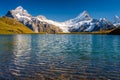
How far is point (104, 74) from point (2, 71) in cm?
1516

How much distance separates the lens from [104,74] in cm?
3262

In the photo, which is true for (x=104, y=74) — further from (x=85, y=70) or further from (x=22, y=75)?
(x=22, y=75)

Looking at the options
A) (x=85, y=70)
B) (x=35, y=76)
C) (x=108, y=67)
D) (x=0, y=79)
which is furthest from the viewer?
(x=108, y=67)

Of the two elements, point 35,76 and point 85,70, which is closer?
point 35,76

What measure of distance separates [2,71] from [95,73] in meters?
13.9

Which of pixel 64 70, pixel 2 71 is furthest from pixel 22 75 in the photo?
pixel 64 70

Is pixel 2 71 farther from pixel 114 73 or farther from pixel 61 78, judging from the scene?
pixel 114 73

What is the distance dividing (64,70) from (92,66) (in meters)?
6.01

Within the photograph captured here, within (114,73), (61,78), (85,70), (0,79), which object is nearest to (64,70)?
(85,70)

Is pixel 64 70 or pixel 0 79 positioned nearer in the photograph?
pixel 0 79

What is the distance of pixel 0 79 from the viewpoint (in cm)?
2905

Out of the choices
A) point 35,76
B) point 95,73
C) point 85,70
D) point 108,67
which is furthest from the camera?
point 108,67

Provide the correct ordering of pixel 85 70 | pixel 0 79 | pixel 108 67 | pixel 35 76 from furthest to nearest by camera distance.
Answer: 1. pixel 108 67
2. pixel 85 70
3. pixel 35 76
4. pixel 0 79

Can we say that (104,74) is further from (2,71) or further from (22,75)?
(2,71)
